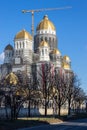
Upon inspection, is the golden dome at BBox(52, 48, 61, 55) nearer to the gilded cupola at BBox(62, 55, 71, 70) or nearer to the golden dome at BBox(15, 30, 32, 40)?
the gilded cupola at BBox(62, 55, 71, 70)

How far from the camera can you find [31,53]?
165 m

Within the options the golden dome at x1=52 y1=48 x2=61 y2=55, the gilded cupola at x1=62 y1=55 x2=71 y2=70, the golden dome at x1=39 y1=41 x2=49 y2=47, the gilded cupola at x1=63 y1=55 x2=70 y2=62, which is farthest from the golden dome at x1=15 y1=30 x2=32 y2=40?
the gilded cupola at x1=63 y1=55 x2=70 y2=62

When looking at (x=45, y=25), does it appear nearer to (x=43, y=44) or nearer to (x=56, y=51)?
(x=56, y=51)

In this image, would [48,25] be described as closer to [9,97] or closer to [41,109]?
[41,109]

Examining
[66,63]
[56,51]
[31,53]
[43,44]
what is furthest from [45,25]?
[66,63]

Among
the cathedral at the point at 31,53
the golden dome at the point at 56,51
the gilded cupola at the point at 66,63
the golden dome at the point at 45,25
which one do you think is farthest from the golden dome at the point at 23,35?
the gilded cupola at the point at 66,63

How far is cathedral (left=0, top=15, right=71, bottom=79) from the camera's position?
16025cm

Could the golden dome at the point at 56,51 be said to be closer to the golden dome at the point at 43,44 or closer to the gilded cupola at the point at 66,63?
the gilded cupola at the point at 66,63

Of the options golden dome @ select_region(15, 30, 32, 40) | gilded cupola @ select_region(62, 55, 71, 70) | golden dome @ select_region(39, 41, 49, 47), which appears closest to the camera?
golden dome @ select_region(15, 30, 32, 40)

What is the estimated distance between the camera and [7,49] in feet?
548

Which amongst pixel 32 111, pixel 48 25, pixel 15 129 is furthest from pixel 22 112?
pixel 48 25

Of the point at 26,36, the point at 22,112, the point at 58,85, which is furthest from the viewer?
the point at 26,36

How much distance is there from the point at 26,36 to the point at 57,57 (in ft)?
59.7

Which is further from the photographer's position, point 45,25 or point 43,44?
point 45,25
